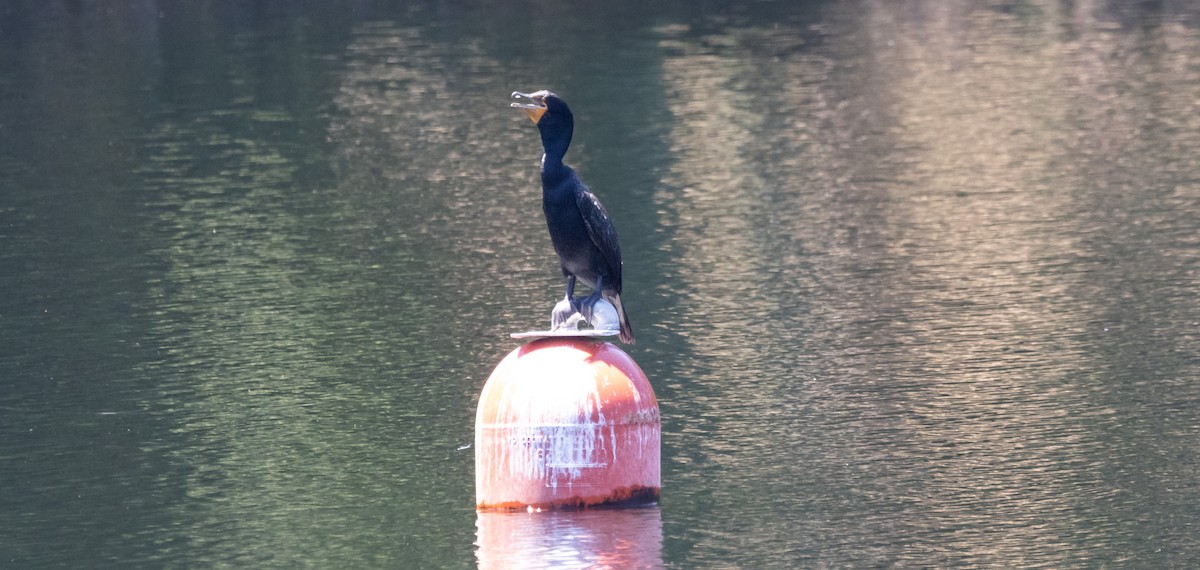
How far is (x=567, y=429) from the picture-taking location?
11.4 meters

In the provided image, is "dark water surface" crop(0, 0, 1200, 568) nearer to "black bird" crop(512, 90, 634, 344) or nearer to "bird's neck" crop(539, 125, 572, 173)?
"black bird" crop(512, 90, 634, 344)

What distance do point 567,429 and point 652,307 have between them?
6351 mm

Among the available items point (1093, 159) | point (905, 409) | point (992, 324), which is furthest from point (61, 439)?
point (1093, 159)

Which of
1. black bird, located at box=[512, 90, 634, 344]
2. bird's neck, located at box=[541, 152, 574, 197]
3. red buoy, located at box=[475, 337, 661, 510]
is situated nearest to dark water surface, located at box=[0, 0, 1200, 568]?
red buoy, located at box=[475, 337, 661, 510]

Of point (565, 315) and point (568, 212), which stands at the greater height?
point (568, 212)

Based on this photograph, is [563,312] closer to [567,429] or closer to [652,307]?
[567,429]

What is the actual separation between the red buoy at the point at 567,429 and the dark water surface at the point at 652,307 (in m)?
0.17

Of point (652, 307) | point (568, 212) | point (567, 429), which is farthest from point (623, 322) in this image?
point (652, 307)

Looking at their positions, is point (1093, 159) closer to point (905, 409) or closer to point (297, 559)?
point (905, 409)

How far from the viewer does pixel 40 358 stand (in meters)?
16.6

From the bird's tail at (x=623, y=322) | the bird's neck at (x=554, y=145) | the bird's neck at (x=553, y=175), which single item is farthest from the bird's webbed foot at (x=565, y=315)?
the bird's neck at (x=554, y=145)

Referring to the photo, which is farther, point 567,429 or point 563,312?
point 563,312

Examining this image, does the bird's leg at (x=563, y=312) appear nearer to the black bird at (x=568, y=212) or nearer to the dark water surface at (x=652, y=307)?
the black bird at (x=568, y=212)

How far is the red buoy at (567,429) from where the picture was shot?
1138 centimetres
